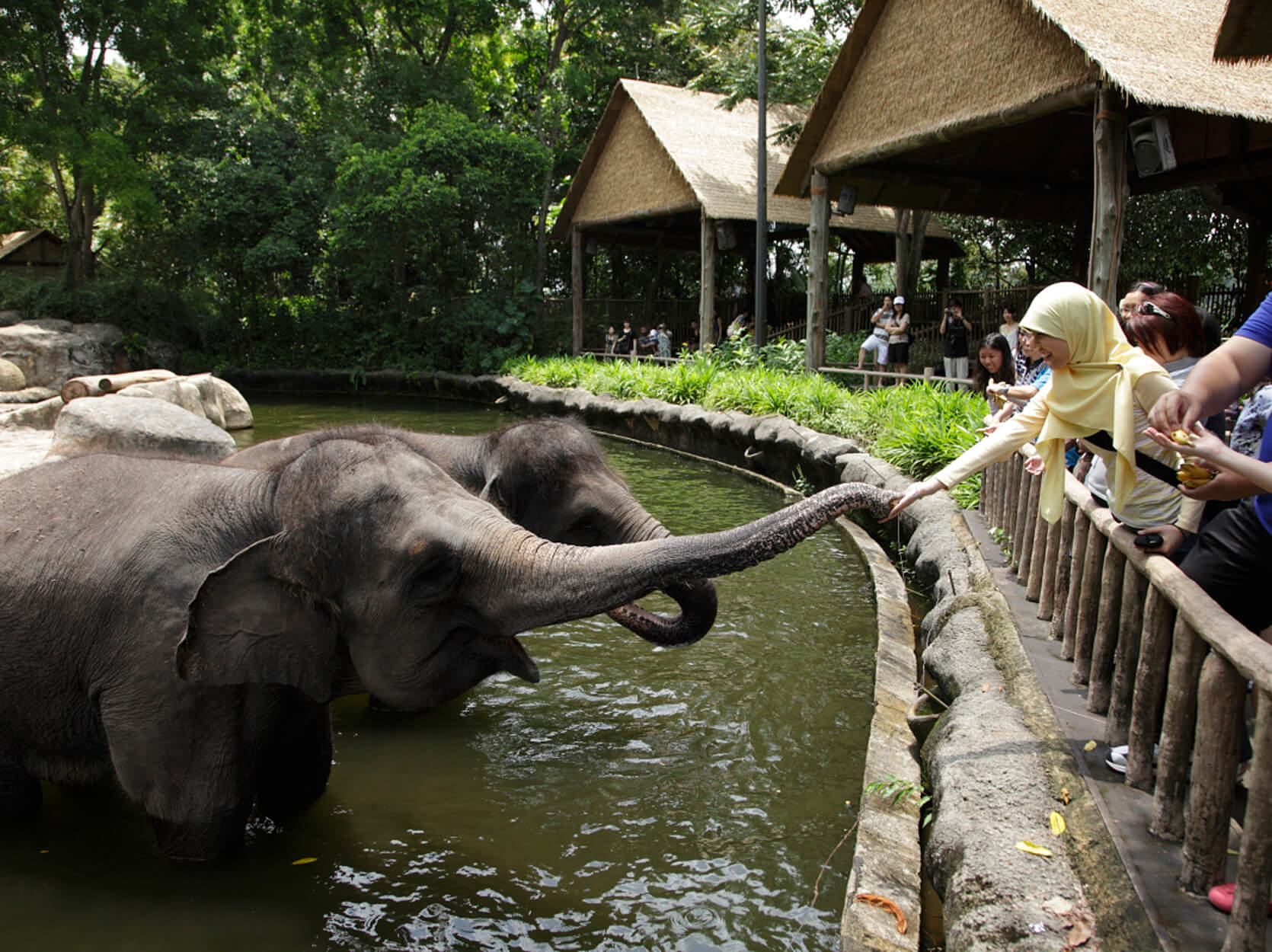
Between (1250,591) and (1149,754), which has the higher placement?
(1250,591)

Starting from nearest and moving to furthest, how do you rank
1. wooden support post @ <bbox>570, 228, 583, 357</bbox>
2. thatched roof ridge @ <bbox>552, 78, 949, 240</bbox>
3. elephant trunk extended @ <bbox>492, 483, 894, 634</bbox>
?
elephant trunk extended @ <bbox>492, 483, 894, 634</bbox>
thatched roof ridge @ <bbox>552, 78, 949, 240</bbox>
wooden support post @ <bbox>570, 228, 583, 357</bbox>

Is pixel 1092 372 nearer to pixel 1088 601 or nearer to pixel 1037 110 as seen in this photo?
pixel 1088 601

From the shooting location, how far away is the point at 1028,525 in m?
5.65

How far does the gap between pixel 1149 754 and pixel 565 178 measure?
2893 cm

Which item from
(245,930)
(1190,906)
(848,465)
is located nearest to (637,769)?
(245,930)

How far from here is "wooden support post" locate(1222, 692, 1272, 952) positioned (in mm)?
2264

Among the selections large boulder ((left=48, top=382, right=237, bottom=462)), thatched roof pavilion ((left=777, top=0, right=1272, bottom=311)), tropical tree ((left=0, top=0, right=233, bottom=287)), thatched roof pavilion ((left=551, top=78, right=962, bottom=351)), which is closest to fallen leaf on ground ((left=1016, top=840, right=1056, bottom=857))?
large boulder ((left=48, top=382, right=237, bottom=462))

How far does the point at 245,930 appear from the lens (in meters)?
3.56

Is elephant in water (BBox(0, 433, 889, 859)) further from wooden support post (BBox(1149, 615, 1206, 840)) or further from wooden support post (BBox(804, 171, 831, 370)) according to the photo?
wooden support post (BBox(804, 171, 831, 370))

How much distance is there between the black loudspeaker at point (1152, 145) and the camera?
9562 millimetres

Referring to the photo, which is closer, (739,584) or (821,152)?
(739,584)

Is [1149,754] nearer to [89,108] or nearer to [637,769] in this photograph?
[637,769]

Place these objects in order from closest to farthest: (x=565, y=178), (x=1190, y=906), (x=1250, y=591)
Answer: (x=1190, y=906) < (x=1250, y=591) < (x=565, y=178)

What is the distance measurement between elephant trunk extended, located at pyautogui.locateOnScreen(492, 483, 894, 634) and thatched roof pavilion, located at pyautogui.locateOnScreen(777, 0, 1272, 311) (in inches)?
298
